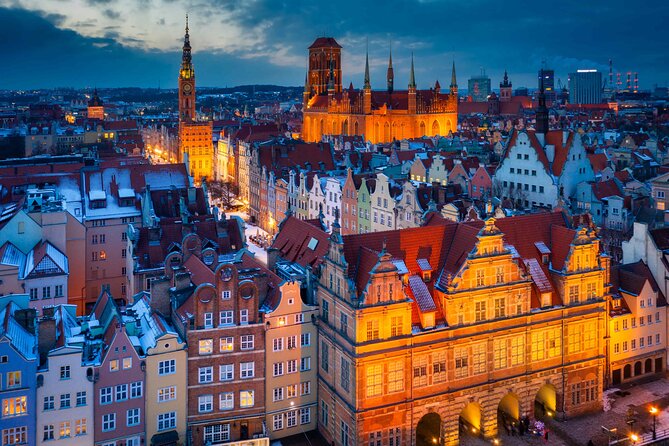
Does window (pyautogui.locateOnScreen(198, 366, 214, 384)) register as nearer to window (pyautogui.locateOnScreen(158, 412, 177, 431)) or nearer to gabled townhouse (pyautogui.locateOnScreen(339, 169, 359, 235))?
window (pyautogui.locateOnScreen(158, 412, 177, 431))

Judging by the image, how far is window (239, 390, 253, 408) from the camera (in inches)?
2058

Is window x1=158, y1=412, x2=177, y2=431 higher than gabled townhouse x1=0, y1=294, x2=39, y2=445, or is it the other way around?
gabled townhouse x1=0, y1=294, x2=39, y2=445

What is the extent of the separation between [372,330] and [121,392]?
59.4 ft

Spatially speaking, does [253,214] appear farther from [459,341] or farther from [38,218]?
[459,341]

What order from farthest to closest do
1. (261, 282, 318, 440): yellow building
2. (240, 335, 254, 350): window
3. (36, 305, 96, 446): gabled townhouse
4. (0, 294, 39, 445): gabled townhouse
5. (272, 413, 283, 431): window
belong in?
1. (272, 413, 283, 431): window
2. (261, 282, 318, 440): yellow building
3. (240, 335, 254, 350): window
4. (36, 305, 96, 446): gabled townhouse
5. (0, 294, 39, 445): gabled townhouse

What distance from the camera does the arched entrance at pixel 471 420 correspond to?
5366 cm

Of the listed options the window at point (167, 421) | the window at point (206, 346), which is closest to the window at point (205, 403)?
the window at point (167, 421)

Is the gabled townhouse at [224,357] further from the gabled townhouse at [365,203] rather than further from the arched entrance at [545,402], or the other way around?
the gabled townhouse at [365,203]

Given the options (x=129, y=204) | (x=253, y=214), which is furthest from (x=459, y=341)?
(x=253, y=214)

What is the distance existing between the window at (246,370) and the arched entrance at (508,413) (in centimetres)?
1995

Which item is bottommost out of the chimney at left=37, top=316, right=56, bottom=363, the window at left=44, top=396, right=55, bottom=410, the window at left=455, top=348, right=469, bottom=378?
the window at left=44, top=396, right=55, bottom=410

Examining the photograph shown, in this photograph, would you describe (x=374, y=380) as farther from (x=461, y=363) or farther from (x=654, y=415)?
(x=654, y=415)

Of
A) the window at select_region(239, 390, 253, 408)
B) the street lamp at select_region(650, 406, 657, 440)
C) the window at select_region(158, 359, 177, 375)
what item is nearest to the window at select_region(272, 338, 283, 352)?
the window at select_region(239, 390, 253, 408)

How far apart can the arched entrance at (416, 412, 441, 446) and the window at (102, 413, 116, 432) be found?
22.6 metres
